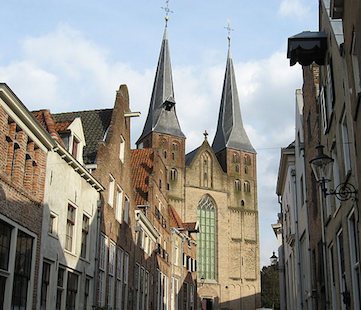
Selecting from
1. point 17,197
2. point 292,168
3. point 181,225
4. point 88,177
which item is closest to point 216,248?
point 181,225

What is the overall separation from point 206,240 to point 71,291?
165 ft

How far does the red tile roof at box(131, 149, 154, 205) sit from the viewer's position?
30.3 metres

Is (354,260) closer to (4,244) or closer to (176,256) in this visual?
(4,244)

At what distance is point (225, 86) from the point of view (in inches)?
3258

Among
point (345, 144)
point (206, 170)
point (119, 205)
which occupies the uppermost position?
point (206, 170)

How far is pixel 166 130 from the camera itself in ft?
237

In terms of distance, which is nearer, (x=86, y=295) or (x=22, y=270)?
(x=22, y=270)

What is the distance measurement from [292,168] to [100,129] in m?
8.29

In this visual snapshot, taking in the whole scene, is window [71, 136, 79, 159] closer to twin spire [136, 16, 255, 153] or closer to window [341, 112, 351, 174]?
window [341, 112, 351, 174]

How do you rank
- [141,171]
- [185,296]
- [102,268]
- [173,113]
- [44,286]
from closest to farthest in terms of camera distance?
[44,286], [102,268], [141,171], [185,296], [173,113]

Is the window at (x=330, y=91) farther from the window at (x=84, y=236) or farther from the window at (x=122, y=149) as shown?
the window at (x=122, y=149)

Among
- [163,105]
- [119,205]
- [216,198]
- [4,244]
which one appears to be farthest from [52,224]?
[163,105]

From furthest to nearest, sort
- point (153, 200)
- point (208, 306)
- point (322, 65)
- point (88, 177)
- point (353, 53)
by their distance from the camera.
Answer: point (208, 306) < point (153, 200) < point (88, 177) < point (322, 65) < point (353, 53)

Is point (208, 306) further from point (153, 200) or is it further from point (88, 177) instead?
point (88, 177)
